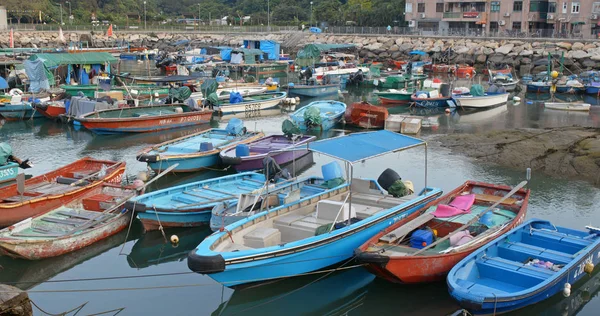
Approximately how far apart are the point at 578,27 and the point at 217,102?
50.4 meters

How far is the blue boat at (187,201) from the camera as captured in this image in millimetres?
15945

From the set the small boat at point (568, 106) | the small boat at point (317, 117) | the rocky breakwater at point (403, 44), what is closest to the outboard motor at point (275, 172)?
the small boat at point (317, 117)

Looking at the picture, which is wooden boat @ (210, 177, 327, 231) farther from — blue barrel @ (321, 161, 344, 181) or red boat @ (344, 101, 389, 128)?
red boat @ (344, 101, 389, 128)

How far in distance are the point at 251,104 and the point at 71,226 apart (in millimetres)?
21016

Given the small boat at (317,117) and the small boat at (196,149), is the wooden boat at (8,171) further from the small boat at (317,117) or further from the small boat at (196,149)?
the small boat at (317,117)

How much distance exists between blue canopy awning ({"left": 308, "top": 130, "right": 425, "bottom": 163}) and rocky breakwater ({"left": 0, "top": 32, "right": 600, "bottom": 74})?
43633 millimetres

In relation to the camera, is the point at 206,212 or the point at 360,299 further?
the point at 206,212

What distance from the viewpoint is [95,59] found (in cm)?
4294

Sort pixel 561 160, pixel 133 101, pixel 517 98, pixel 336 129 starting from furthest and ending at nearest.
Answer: pixel 517 98, pixel 133 101, pixel 336 129, pixel 561 160

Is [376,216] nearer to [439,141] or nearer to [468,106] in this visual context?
[439,141]

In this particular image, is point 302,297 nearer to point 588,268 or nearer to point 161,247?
point 161,247

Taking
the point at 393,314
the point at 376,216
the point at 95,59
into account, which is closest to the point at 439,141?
the point at 376,216

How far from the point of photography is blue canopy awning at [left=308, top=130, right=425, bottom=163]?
47.0ft

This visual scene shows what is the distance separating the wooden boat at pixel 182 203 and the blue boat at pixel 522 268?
6612mm
